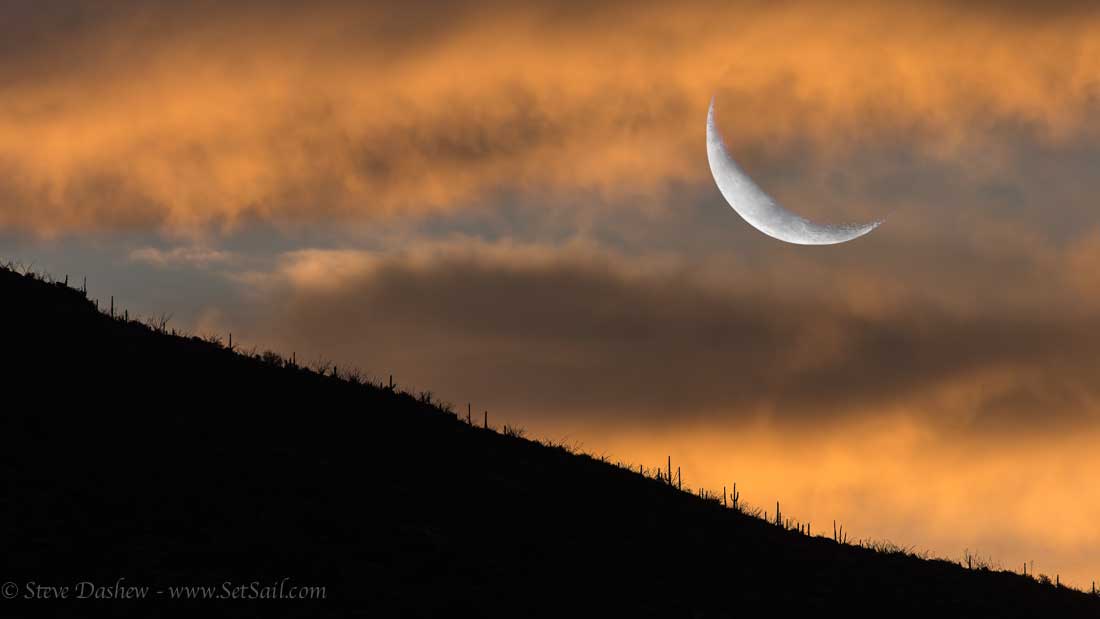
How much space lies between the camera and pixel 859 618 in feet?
129

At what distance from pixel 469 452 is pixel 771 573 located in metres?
12.7

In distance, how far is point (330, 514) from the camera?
36.0 metres

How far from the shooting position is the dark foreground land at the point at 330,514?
3052 centimetres

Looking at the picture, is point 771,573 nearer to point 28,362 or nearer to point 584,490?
point 584,490

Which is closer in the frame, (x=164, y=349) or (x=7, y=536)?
(x=7, y=536)

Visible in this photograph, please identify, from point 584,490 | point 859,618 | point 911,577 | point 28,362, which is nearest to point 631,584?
point 859,618

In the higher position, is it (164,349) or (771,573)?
(164,349)

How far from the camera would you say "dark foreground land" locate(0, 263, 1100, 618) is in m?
30.5

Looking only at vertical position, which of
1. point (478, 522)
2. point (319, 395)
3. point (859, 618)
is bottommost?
point (859, 618)

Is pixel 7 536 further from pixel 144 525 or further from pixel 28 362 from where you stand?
pixel 28 362

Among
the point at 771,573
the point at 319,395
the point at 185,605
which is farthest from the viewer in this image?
the point at 319,395

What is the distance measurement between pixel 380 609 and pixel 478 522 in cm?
970

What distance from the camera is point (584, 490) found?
47875mm

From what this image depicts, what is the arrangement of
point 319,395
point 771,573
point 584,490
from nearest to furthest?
point 771,573 < point 584,490 < point 319,395
